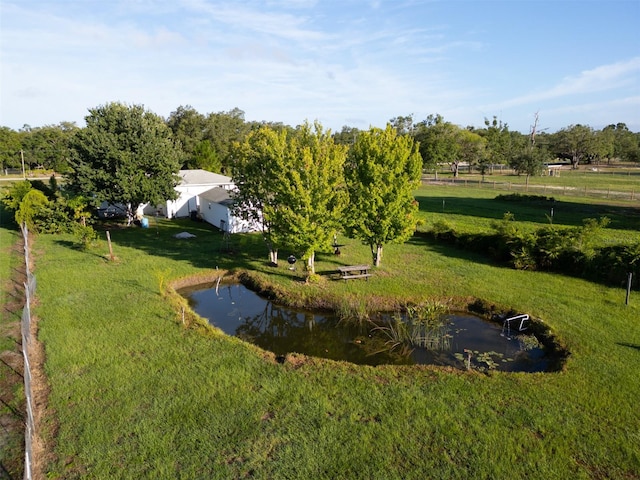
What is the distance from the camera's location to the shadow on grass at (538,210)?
29.3 metres

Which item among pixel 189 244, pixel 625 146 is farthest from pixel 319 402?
pixel 625 146

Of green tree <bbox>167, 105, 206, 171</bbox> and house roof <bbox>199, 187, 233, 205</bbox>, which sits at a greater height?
green tree <bbox>167, 105, 206, 171</bbox>

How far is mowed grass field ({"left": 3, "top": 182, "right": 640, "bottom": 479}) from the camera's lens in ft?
25.3

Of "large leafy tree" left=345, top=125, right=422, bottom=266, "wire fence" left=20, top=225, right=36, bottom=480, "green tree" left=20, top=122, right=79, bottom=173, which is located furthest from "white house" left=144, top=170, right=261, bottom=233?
"green tree" left=20, top=122, right=79, bottom=173

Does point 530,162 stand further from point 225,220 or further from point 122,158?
point 122,158

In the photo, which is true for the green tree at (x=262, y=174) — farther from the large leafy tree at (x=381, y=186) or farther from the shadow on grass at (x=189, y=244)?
the large leafy tree at (x=381, y=186)

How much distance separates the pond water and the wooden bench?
2732 millimetres

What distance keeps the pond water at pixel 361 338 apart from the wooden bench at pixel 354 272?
273cm

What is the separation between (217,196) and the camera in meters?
30.4

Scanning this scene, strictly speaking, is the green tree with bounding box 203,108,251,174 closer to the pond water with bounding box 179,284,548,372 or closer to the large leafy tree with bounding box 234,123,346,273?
the large leafy tree with bounding box 234,123,346,273

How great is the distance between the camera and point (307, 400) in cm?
965

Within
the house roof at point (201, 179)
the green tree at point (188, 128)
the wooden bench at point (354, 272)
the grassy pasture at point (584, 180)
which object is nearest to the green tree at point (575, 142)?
the grassy pasture at point (584, 180)

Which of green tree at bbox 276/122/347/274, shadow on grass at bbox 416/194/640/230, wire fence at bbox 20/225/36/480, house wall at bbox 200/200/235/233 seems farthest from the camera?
shadow on grass at bbox 416/194/640/230

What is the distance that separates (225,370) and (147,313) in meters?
4.99
